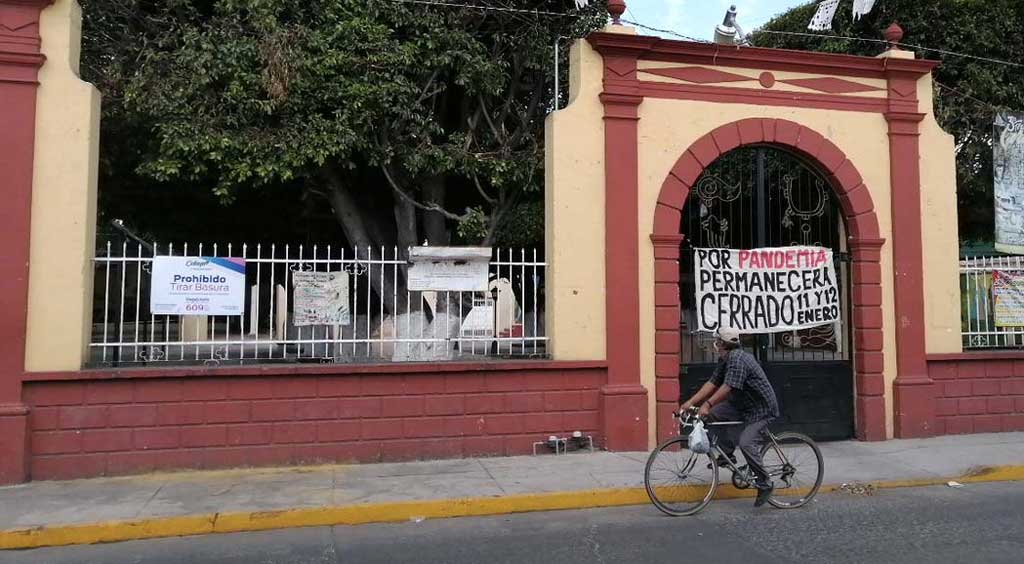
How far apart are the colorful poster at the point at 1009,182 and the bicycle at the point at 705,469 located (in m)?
5.81

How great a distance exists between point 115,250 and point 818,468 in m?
11.8

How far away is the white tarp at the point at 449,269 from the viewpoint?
813cm

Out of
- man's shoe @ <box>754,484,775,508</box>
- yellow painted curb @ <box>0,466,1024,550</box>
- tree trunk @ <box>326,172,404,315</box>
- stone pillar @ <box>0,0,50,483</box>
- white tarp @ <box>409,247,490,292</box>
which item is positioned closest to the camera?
yellow painted curb @ <box>0,466,1024,550</box>

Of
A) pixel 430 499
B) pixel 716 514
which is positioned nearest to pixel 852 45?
pixel 716 514

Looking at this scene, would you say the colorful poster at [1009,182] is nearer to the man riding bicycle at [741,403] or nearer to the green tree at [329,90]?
the green tree at [329,90]

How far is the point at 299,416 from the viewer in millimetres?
7551

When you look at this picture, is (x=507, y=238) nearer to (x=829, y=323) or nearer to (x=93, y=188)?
(x=829, y=323)

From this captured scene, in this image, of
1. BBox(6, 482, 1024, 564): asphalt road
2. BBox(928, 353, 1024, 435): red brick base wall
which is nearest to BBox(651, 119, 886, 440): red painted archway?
BBox(928, 353, 1024, 435): red brick base wall

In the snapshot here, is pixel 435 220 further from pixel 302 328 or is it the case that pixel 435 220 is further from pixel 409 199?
pixel 302 328

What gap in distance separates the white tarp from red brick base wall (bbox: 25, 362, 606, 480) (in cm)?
92

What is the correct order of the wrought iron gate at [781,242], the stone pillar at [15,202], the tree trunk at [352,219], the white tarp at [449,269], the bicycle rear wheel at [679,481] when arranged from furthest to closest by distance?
1. the tree trunk at [352,219]
2. the wrought iron gate at [781,242]
3. the white tarp at [449,269]
4. the stone pillar at [15,202]
5. the bicycle rear wheel at [679,481]

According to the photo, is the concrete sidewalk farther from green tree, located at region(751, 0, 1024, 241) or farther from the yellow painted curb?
green tree, located at region(751, 0, 1024, 241)

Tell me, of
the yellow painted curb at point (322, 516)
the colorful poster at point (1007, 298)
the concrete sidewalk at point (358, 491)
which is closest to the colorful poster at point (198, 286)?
the concrete sidewalk at point (358, 491)

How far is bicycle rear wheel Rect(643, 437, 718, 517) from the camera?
237 inches
